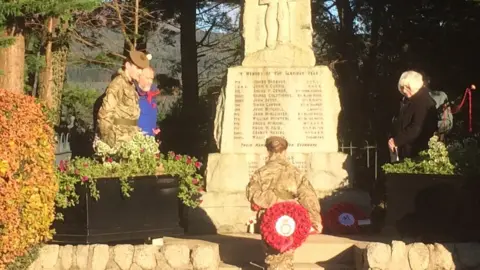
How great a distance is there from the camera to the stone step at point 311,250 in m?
8.48

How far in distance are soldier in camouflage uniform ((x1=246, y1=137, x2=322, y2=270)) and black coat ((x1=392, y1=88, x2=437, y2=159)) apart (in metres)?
2.70

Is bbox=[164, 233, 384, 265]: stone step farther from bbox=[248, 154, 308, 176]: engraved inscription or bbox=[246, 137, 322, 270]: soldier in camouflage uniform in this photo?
bbox=[248, 154, 308, 176]: engraved inscription

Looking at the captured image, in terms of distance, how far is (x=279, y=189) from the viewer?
7555 millimetres

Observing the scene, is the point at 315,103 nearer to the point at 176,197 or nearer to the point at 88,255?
the point at 176,197

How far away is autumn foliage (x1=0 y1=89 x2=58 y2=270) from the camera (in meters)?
7.11

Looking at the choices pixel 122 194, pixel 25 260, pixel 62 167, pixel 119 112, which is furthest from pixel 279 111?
pixel 25 260

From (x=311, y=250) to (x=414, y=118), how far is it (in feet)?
7.54

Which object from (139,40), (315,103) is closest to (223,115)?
(315,103)

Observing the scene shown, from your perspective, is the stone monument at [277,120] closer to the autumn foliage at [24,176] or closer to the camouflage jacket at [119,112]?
the camouflage jacket at [119,112]

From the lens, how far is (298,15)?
1091 cm

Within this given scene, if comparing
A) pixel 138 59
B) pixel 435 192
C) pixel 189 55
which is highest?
pixel 189 55

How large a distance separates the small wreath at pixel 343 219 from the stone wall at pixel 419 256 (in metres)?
1.80

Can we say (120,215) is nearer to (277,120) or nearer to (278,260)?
(278,260)

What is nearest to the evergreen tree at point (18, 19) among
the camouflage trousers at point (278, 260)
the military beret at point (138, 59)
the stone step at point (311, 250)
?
the military beret at point (138, 59)
